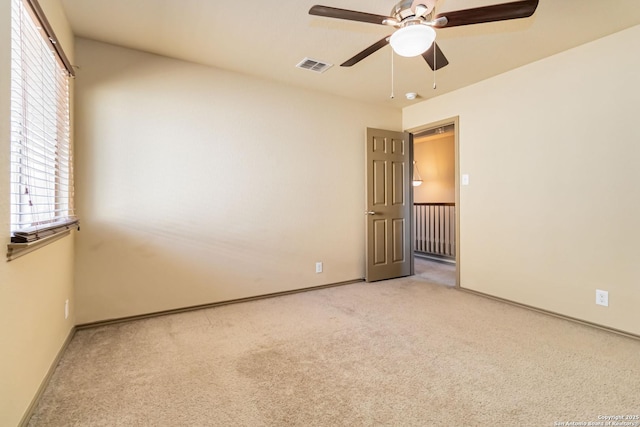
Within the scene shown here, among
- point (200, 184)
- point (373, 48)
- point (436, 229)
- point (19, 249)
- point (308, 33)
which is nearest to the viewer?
point (19, 249)

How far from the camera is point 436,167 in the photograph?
6.77 meters

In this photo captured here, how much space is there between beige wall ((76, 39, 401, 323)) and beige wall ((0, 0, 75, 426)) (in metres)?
0.58

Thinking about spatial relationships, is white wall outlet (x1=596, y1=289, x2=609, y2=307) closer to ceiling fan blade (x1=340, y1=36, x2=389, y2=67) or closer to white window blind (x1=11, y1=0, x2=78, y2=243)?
ceiling fan blade (x1=340, y1=36, x2=389, y2=67)

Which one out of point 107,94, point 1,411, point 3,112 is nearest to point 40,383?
point 1,411

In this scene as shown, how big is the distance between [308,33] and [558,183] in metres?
2.65

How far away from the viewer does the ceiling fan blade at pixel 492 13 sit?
1.68m

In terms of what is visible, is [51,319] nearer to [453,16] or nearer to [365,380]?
[365,380]

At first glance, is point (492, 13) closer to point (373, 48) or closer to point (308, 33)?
point (373, 48)

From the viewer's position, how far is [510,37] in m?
2.64

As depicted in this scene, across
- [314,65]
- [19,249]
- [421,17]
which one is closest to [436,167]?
[314,65]

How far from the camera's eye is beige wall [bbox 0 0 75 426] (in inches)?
51.1

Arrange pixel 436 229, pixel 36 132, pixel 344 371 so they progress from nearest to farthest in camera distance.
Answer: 1. pixel 36 132
2. pixel 344 371
3. pixel 436 229

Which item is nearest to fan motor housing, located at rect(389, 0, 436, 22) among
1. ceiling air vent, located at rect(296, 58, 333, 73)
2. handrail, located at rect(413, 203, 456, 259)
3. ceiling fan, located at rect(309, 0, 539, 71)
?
ceiling fan, located at rect(309, 0, 539, 71)

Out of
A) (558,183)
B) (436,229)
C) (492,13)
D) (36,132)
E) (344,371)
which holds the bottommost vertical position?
(344,371)
